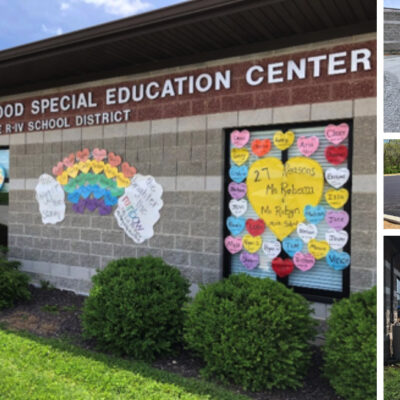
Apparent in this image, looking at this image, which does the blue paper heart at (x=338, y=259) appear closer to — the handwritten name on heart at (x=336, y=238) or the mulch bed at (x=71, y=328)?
the handwritten name on heart at (x=336, y=238)

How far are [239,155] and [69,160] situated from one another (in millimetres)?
3343

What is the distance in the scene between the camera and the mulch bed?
14.9ft

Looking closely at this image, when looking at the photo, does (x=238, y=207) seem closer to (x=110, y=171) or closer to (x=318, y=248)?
(x=318, y=248)

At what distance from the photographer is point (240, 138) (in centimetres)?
644

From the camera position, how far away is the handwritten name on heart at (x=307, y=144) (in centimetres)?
590

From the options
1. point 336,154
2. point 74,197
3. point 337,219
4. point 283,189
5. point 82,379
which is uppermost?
point 336,154

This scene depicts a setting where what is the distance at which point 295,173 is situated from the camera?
19.9 feet

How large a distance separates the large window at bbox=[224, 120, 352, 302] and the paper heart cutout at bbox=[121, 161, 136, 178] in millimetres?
1648

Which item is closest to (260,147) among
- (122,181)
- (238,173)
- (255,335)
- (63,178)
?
(238,173)

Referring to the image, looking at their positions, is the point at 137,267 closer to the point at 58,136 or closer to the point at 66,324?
the point at 66,324

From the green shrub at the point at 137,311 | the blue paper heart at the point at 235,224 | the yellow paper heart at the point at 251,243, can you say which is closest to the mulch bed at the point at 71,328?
the green shrub at the point at 137,311

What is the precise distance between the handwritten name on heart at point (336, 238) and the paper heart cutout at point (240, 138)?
1670 millimetres

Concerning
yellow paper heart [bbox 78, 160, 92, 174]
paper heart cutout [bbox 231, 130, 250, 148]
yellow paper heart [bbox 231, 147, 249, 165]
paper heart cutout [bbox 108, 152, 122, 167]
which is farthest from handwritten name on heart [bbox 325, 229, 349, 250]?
yellow paper heart [bbox 78, 160, 92, 174]

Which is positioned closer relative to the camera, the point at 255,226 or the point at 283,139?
the point at 283,139
